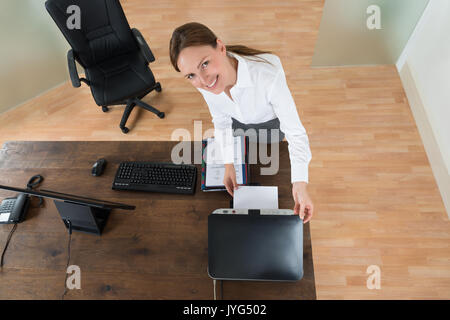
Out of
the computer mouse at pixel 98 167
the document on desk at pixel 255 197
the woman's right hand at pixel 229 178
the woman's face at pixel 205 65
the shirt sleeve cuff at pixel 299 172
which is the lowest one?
the computer mouse at pixel 98 167

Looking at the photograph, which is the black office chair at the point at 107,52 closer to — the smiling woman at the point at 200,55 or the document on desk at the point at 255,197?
the smiling woman at the point at 200,55

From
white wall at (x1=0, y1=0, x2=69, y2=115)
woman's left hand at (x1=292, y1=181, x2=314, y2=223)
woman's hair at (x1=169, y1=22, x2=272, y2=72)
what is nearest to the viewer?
A: woman's hair at (x1=169, y1=22, x2=272, y2=72)

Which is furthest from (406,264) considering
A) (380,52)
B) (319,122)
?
(380,52)

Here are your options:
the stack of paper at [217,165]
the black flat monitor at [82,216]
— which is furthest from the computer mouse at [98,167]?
the stack of paper at [217,165]

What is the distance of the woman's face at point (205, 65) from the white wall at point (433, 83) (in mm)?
1977

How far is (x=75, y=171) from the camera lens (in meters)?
1.51

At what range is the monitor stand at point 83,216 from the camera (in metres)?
1.27

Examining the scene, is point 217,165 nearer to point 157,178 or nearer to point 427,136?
point 157,178

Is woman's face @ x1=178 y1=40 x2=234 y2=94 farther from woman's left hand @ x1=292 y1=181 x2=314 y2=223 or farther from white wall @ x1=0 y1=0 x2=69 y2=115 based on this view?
white wall @ x1=0 y1=0 x2=69 y2=115

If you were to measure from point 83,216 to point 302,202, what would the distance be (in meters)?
1.03

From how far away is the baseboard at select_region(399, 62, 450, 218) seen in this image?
2.14 metres

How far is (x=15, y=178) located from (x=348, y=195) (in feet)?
7.54

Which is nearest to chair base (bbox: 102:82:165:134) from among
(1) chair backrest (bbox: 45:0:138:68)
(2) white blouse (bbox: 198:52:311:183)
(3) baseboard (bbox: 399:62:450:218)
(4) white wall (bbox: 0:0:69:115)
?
(1) chair backrest (bbox: 45:0:138:68)

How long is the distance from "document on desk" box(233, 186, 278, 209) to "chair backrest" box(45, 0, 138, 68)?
171 cm
